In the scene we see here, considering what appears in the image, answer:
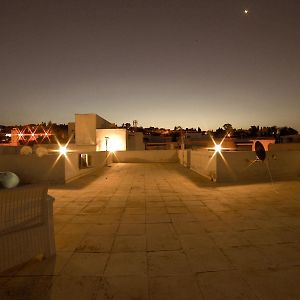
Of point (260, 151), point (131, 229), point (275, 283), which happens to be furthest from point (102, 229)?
point (260, 151)

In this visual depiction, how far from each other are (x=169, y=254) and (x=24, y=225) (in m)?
1.92

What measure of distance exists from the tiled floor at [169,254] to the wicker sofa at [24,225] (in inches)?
7.7

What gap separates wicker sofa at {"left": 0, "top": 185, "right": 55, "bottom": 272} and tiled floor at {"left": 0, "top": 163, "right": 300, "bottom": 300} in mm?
197

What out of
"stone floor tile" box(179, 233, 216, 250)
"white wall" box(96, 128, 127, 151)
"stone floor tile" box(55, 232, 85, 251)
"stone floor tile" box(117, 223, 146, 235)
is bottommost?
"stone floor tile" box(117, 223, 146, 235)

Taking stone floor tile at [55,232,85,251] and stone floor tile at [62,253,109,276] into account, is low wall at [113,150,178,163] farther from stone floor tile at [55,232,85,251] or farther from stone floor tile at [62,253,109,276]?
stone floor tile at [62,253,109,276]

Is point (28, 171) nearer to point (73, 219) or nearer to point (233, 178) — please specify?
point (73, 219)

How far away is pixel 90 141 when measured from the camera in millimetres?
33594

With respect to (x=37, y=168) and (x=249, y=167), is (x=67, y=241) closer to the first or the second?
(x=37, y=168)

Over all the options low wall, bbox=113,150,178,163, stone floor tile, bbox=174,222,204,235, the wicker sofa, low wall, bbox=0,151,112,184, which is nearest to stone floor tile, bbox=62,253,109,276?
the wicker sofa

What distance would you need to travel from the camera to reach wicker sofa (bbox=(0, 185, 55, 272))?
3174 mm

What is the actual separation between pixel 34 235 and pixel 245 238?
10.3 feet

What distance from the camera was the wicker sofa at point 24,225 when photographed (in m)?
3.17

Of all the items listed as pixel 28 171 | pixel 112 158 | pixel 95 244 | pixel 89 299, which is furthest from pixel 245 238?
pixel 112 158

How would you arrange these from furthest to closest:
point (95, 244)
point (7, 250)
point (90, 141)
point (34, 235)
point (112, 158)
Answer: point (90, 141)
point (112, 158)
point (95, 244)
point (34, 235)
point (7, 250)
